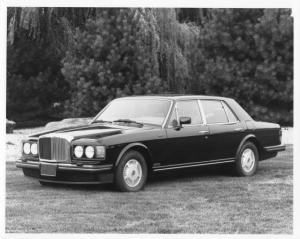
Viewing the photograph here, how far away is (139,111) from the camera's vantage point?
1027 cm

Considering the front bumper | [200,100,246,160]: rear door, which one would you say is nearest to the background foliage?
[200,100,246,160]: rear door

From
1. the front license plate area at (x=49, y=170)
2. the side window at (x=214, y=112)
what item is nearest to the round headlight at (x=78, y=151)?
the front license plate area at (x=49, y=170)

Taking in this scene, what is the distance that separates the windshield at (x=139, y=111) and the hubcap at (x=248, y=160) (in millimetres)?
1795

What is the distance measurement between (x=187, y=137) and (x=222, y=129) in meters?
0.88

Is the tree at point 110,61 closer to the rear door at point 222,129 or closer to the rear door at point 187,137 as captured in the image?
the rear door at point 222,129

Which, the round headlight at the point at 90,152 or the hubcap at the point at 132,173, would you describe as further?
the hubcap at the point at 132,173

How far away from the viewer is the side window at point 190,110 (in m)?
10.4

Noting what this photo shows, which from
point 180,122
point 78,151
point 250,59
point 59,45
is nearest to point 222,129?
point 180,122

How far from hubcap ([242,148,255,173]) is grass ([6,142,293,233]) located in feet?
0.94

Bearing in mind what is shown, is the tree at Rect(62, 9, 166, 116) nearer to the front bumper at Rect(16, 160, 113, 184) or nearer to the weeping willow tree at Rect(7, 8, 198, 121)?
the weeping willow tree at Rect(7, 8, 198, 121)

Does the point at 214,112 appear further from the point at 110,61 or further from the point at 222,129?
the point at 110,61

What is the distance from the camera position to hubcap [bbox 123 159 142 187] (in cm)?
930

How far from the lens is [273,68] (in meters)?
15.3
